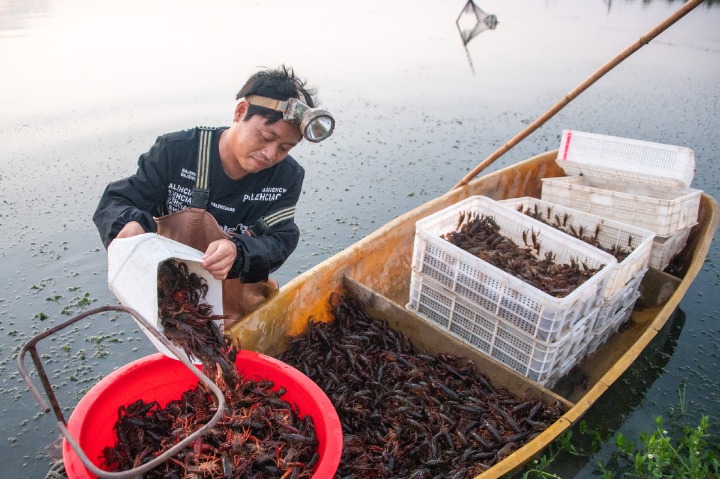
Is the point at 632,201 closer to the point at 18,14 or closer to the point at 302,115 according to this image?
the point at 302,115

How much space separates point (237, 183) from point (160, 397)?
1502mm

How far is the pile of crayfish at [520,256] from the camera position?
4.40 m

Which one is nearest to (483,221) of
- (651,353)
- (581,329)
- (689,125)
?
(581,329)

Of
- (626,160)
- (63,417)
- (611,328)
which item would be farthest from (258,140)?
(626,160)

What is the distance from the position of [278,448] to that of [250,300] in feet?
4.57

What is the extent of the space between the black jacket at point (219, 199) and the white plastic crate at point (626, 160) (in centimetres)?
453

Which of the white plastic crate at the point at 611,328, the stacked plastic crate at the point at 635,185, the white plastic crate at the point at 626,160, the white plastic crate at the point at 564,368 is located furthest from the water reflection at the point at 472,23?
the white plastic crate at the point at 564,368

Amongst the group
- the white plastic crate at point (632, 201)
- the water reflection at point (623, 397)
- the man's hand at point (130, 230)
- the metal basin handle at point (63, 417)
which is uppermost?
the man's hand at point (130, 230)

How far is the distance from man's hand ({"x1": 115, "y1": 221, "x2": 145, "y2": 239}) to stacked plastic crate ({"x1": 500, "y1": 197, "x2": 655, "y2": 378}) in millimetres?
3570

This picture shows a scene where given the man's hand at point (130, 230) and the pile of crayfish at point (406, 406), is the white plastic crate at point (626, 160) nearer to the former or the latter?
the pile of crayfish at point (406, 406)

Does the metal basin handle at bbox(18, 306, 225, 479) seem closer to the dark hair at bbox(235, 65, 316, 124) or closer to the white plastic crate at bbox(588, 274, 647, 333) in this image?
the dark hair at bbox(235, 65, 316, 124)

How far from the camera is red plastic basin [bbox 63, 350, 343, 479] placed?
8.58ft

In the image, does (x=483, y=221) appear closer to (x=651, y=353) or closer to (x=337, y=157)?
(x=651, y=353)

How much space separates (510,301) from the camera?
4004mm
